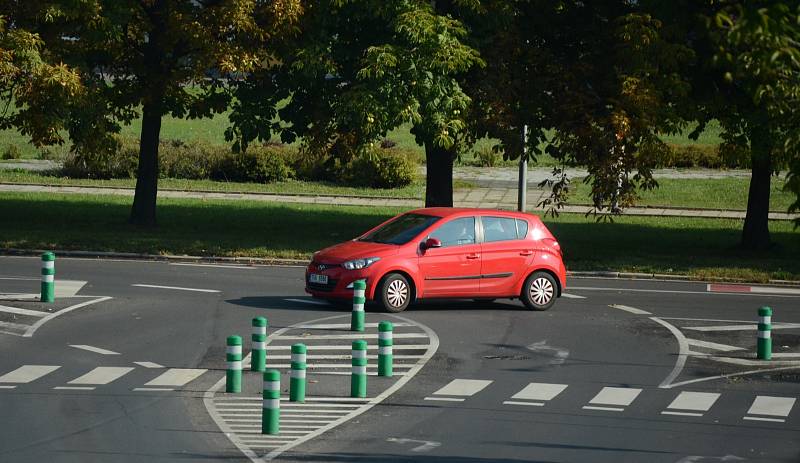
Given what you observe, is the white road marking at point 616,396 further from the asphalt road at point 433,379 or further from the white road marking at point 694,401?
the white road marking at point 694,401

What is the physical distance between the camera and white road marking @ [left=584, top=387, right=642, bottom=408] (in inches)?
561

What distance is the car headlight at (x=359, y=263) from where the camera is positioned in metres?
20.2

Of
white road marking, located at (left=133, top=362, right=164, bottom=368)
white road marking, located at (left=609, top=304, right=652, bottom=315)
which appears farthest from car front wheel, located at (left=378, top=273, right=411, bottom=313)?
white road marking, located at (left=133, top=362, right=164, bottom=368)

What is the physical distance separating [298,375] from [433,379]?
2.37 metres

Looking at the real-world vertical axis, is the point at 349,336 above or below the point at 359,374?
below

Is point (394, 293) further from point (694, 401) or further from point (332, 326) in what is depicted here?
point (694, 401)

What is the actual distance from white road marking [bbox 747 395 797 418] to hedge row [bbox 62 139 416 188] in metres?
32.0

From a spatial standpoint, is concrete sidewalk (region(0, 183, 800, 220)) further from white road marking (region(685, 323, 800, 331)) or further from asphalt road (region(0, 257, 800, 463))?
white road marking (region(685, 323, 800, 331))

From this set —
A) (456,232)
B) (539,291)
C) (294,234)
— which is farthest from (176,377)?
(294,234)

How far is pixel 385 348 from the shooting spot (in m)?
15.2

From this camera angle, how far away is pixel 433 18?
A: 2827 cm

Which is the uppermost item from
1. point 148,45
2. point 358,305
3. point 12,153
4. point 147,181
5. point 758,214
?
point 148,45

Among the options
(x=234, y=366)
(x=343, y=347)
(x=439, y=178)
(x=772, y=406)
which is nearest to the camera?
(x=234, y=366)

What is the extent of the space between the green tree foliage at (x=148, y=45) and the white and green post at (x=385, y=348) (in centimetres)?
1486
